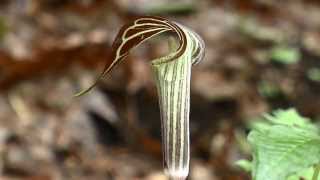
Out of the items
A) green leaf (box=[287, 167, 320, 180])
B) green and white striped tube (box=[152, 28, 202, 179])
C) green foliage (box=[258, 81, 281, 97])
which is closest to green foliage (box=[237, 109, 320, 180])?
green and white striped tube (box=[152, 28, 202, 179])

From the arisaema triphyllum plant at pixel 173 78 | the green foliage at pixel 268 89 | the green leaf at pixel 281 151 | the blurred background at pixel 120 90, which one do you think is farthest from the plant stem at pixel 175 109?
the green foliage at pixel 268 89

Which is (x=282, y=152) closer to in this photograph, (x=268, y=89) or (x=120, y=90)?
(x=120, y=90)

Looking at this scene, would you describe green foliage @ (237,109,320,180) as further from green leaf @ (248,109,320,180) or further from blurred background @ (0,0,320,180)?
blurred background @ (0,0,320,180)

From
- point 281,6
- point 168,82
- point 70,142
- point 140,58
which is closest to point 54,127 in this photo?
point 70,142

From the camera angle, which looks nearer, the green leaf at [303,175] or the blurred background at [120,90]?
the green leaf at [303,175]

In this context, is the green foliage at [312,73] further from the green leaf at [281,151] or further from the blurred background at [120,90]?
the green leaf at [281,151]
